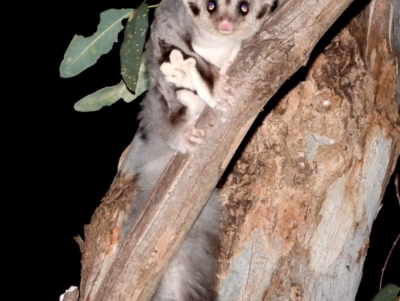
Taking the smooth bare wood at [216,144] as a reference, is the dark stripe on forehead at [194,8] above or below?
above

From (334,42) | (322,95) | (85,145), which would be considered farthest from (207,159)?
(85,145)

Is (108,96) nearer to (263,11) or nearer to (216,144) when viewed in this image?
(263,11)

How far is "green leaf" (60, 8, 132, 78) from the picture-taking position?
2768mm

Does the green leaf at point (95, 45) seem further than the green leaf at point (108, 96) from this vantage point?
No

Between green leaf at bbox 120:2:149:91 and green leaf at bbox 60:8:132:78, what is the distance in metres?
0.29

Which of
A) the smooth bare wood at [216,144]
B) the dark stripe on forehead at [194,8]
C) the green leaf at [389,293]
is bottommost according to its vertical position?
the green leaf at [389,293]

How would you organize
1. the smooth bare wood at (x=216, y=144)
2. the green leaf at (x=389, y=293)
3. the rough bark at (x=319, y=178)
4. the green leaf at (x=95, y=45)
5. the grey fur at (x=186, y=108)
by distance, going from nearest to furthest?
the smooth bare wood at (x=216, y=144) < the grey fur at (x=186, y=108) < the rough bark at (x=319, y=178) < the green leaf at (x=95, y=45) < the green leaf at (x=389, y=293)

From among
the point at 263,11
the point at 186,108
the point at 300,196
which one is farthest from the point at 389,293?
the point at 263,11

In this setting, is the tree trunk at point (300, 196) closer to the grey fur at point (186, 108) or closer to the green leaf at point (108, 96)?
the grey fur at point (186, 108)

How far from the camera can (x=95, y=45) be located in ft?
9.09

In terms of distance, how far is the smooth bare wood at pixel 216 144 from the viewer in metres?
2.13

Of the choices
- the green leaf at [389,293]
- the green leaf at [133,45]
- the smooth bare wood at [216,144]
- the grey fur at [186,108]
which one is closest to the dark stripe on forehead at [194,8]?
the grey fur at [186,108]

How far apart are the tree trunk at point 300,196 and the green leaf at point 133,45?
1.27 ft

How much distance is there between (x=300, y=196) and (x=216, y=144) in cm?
55
